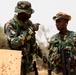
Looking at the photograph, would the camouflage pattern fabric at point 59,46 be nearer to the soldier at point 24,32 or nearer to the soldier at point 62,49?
the soldier at point 62,49

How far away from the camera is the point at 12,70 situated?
6043 millimetres

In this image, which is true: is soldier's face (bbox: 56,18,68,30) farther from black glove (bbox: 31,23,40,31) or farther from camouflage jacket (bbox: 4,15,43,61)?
camouflage jacket (bbox: 4,15,43,61)

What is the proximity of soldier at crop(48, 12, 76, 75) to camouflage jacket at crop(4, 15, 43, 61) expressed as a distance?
40cm

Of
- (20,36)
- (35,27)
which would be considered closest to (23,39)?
(20,36)

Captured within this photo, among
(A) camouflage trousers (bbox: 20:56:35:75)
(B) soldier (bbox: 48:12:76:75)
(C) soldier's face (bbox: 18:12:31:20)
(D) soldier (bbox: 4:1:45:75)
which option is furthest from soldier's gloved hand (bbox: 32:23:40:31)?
(A) camouflage trousers (bbox: 20:56:35:75)

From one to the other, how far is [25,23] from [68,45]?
0.93 meters

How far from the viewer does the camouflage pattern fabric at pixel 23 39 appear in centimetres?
655

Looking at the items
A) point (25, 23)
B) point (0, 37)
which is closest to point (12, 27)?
point (25, 23)

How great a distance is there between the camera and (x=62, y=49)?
695cm

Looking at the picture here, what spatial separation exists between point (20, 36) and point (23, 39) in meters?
0.08

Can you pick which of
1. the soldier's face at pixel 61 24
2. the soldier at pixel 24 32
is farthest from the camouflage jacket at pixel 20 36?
the soldier's face at pixel 61 24

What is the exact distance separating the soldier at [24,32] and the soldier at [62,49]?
0.39m

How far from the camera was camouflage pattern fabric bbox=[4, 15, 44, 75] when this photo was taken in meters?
6.55

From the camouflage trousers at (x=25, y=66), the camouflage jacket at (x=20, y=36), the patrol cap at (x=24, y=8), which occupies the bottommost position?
the camouflage trousers at (x=25, y=66)
